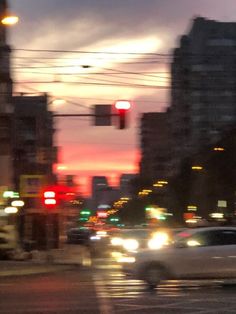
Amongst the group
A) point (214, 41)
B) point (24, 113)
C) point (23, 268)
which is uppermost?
point (214, 41)

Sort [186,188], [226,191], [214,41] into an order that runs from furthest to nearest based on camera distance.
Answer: [214,41] < [186,188] < [226,191]

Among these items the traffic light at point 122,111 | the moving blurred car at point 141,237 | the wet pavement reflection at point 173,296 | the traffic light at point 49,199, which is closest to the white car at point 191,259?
the wet pavement reflection at point 173,296

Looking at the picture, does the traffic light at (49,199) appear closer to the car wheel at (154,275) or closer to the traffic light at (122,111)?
the traffic light at (122,111)

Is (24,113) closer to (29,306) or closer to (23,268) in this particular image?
(23,268)

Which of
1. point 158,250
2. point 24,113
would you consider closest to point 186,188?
point 24,113

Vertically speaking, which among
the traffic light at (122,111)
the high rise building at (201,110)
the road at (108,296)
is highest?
the high rise building at (201,110)

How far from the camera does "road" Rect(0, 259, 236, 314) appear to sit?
612 inches

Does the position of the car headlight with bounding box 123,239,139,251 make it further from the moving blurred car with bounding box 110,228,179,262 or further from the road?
the road

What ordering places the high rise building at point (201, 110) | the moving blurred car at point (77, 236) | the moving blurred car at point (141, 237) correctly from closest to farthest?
the moving blurred car at point (141, 237), the moving blurred car at point (77, 236), the high rise building at point (201, 110)

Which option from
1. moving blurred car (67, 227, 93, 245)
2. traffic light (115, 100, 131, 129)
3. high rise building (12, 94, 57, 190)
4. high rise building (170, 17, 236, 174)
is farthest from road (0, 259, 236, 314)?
high rise building (170, 17, 236, 174)

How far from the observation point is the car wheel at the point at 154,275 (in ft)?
70.4

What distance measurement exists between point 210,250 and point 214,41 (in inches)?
5548

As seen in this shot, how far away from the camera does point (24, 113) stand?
98.8 meters

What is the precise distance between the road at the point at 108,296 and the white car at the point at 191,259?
36 centimetres
